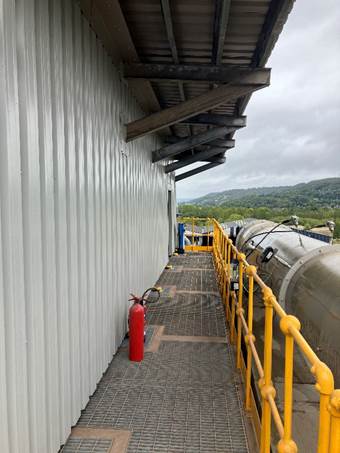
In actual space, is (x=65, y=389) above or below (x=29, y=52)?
below

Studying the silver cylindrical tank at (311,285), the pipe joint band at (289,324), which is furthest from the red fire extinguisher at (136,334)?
the pipe joint band at (289,324)

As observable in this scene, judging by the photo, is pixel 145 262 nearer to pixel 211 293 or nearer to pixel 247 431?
pixel 211 293

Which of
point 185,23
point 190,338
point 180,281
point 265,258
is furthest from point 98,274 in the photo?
point 180,281

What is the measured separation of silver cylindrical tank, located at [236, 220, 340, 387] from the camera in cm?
279

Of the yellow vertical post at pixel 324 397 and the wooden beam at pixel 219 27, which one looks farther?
the wooden beam at pixel 219 27

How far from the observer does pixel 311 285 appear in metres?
3.40

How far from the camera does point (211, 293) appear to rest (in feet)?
24.8

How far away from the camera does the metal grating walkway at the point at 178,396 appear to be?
2947 millimetres

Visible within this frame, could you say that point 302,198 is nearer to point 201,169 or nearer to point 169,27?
point 201,169

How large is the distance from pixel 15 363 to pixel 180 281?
6.80 meters

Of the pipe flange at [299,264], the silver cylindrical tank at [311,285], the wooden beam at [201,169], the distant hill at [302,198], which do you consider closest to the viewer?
the silver cylindrical tank at [311,285]

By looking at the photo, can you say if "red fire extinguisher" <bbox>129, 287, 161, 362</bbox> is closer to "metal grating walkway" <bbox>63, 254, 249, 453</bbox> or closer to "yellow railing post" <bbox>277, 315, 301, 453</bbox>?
"metal grating walkway" <bbox>63, 254, 249, 453</bbox>

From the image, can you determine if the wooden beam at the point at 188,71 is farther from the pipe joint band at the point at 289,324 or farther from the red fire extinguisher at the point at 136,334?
the pipe joint band at the point at 289,324

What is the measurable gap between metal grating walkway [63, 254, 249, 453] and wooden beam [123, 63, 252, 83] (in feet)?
11.2
